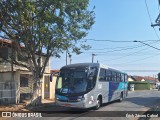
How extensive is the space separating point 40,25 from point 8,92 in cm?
740

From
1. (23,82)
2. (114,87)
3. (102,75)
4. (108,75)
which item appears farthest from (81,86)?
(23,82)

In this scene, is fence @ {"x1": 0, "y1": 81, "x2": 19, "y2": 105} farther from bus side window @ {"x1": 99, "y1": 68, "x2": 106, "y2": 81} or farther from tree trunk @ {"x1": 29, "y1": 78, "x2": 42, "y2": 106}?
bus side window @ {"x1": 99, "y1": 68, "x2": 106, "y2": 81}

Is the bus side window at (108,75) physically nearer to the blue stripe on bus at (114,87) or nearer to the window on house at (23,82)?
the blue stripe on bus at (114,87)

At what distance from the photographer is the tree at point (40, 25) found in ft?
69.8

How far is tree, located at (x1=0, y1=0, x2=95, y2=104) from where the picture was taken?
21.3 metres

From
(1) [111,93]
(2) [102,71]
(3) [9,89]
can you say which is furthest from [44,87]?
(2) [102,71]

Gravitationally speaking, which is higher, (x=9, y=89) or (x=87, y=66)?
(x=87, y=66)

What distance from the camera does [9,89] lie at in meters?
26.5

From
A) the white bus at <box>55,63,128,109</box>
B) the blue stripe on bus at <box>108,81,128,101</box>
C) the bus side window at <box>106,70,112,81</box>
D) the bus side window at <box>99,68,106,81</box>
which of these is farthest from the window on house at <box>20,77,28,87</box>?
the bus side window at <box>99,68,106,81</box>

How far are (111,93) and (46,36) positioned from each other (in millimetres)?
7033

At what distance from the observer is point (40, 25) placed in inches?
849

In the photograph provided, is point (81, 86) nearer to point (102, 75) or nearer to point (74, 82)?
point (74, 82)

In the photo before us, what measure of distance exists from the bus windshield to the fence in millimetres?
6545

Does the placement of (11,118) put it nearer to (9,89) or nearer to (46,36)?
(46,36)
